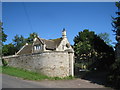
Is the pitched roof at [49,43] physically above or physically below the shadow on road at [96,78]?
above

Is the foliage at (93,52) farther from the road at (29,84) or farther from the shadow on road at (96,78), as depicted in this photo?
the road at (29,84)

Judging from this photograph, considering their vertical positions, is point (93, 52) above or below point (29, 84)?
above

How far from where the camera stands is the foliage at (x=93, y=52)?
4153 centimetres

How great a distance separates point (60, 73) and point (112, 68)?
934 centimetres

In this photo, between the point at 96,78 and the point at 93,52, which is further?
the point at 93,52

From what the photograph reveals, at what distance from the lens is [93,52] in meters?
47.9

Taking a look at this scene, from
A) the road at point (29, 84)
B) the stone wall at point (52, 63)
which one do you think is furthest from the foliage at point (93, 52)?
the road at point (29, 84)

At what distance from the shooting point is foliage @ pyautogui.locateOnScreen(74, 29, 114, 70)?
41531 millimetres

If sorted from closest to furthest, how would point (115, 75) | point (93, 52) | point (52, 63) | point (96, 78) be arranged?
1. point (115, 75)
2. point (52, 63)
3. point (96, 78)
4. point (93, 52)

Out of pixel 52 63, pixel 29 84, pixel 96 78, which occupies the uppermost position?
pixel 52 63

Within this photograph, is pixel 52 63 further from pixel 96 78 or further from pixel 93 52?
pixel 93 52

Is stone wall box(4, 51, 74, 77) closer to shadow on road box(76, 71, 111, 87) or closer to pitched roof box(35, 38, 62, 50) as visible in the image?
shadow on road box(76, 71, 111, 87)

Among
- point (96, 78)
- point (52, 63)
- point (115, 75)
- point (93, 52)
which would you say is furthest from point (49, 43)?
point (115, 75)

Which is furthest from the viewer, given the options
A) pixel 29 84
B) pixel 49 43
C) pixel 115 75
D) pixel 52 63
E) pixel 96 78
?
pixel 49 43
